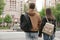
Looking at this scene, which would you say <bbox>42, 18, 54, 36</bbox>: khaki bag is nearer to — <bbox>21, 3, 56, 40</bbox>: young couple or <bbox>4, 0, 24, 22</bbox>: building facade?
<bbox>21, 3, 56, 40</bbox>: young couple

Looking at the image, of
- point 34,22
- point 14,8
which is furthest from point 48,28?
point 14,8

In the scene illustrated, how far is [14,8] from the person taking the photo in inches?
1978

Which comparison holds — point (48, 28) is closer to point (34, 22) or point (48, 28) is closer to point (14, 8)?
point (34, 22)

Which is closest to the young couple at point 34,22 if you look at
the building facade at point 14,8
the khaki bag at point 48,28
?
the khaki bag at point 48,28

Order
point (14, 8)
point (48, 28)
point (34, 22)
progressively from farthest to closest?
point (14, 8) → point (48, 28) → point (34, 22)

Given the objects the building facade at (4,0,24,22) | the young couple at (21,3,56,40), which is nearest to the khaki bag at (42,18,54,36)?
the young couple at (21,3,56,40)

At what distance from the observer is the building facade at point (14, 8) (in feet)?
161

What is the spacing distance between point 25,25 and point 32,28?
18cm

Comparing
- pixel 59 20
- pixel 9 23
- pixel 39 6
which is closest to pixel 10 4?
pixel 39 6

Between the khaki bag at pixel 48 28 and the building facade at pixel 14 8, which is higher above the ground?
the khaki bag at pixel 48 28

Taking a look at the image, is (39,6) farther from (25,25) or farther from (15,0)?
(25,25)

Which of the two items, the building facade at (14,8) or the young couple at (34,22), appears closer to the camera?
the young couple at (34,22)

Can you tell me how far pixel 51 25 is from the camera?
5.62 meters

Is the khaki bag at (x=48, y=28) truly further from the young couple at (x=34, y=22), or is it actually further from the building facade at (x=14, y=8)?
the building facade at (x=14, y=8)
